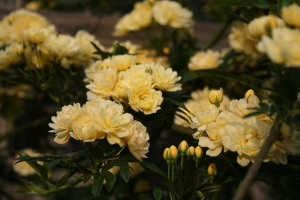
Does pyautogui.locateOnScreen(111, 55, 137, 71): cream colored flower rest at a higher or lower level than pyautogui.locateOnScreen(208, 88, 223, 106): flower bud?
higher

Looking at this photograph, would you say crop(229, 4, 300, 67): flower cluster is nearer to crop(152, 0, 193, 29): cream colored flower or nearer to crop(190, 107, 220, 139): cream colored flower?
crop(190, 107, 220, 139): cream colored flower

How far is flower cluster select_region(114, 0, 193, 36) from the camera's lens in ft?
Result: 4.14

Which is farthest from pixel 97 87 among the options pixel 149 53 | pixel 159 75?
pixel 149 53

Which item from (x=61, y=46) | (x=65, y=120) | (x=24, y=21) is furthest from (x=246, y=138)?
(x=24, y=21)

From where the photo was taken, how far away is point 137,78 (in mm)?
735

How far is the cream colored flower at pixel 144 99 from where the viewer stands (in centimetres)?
73

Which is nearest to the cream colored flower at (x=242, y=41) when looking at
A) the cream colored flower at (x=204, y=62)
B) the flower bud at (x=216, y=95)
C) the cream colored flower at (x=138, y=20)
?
the cream colored flower at (x=204, y=62)

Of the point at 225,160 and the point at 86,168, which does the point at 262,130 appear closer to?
the point at 225,160

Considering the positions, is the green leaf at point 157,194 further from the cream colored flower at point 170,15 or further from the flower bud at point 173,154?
the cream colored flower at point 170,15

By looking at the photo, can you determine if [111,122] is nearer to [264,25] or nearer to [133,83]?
[133,83]

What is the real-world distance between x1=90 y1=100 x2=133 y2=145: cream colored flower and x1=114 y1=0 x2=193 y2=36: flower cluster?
67 cm

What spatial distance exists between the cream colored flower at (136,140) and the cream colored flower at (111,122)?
13 millimetres

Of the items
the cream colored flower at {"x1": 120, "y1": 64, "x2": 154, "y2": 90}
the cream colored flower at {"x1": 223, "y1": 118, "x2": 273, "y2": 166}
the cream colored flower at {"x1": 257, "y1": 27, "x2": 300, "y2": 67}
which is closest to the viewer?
the cream colored flower at {"x1": 257, "y1": 27, "x2": 300, "y2": 67}

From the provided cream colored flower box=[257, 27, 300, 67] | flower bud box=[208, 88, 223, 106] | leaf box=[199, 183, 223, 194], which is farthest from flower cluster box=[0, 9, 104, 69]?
cream colored flower box=[257, 27, 300, 67]
